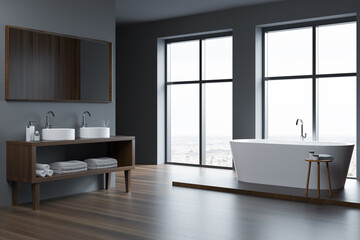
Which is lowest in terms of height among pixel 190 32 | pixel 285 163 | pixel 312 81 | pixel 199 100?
pixel 285 163

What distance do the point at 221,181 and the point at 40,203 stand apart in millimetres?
2408

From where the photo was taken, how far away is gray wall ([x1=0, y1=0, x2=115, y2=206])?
15.1 ft

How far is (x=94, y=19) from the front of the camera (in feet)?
18.3

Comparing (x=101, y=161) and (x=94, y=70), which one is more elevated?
(x=94, y=70)

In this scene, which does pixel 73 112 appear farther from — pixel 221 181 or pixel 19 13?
pixel 221 181

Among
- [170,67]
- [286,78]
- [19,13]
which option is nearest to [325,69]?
[286,78]

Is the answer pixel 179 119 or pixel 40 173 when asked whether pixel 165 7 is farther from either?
pixel 40 173

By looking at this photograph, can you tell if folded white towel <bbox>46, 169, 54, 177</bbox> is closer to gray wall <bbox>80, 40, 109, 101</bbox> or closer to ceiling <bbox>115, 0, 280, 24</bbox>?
gray wall <bbox>80, 40, 109, 101</bbox>

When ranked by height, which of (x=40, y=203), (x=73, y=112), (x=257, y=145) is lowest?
(x=40, y=203)

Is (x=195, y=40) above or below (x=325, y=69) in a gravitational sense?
above

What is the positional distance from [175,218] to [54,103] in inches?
83.0

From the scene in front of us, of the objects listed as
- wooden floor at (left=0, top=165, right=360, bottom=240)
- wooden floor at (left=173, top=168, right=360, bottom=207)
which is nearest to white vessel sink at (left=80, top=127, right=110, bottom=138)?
wooden floor at (left=0, top=165, right=360, bottom=240)

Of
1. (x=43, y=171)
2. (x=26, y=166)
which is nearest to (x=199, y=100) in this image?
(x=43, y=171)

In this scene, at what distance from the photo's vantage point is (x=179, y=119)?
834 cm
